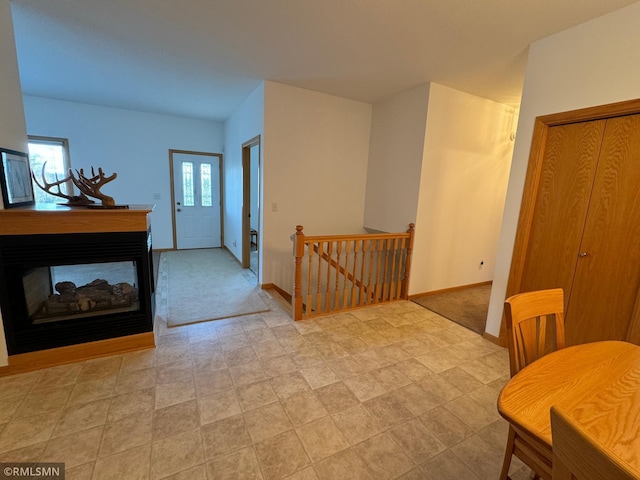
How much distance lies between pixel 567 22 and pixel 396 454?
310 centimetres

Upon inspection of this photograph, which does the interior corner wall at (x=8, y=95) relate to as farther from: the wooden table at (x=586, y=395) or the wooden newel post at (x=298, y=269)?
the wooden table at (x=586, y=395)

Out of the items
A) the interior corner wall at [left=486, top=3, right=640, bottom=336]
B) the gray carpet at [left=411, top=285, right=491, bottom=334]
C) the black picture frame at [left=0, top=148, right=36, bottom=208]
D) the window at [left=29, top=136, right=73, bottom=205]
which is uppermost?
the interior corner wall at [left=486, top=3, right=640, bottom=336]

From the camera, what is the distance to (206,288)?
381cm

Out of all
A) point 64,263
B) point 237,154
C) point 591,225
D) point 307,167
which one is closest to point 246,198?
point 237,154

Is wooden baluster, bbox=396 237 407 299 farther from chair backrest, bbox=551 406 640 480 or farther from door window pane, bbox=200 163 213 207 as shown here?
door window pane, bbox=200 163 213 207

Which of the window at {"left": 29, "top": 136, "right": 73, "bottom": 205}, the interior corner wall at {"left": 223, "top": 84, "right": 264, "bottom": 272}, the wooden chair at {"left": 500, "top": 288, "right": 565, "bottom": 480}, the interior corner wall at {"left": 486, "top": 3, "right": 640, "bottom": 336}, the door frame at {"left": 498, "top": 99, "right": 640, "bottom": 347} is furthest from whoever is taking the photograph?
the window at {"left": 29, "top": 136, "right": 73, "bottom": 205}

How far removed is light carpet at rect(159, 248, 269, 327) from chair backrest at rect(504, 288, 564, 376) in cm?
250

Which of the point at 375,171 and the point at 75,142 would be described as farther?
the point at 75,142

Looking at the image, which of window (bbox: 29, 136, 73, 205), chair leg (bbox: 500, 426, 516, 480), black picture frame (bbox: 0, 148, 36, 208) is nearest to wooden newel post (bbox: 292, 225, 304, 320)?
chair leg (bbox: 500, 426, 516, 480)

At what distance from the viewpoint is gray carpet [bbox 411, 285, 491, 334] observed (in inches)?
123

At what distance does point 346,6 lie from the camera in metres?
1.94

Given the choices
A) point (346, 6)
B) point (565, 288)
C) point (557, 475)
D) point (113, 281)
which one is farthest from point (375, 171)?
point (557, 475)

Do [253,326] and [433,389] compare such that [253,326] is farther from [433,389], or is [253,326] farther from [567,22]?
[567,22]

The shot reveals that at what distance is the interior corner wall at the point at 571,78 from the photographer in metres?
1.84
